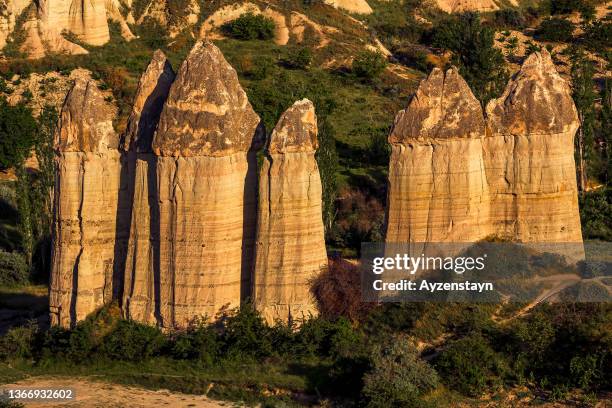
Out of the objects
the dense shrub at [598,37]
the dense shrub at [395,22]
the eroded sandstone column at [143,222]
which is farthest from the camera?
the dense shrub at [395,22]

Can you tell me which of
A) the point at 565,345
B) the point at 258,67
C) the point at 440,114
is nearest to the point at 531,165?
the point at 440,114

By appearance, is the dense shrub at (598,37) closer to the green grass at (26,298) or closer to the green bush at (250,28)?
the green bush at (250,28)

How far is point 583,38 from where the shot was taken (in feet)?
256

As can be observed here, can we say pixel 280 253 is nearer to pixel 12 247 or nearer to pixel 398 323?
pixel 398 323

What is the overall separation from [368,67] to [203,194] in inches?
1690

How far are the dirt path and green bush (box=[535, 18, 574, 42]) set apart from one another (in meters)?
56.3

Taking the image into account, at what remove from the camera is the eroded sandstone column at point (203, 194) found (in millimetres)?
29641

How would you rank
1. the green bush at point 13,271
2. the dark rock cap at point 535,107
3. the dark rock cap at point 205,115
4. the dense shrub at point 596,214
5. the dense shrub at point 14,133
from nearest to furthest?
the dark rock cap at point 205,115, the dark rock cap at point 535,107, the dense shrub at point 596,214, the green bush at point 13,271, the dense shrub at point 14,133

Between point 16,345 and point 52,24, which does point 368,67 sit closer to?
point 52,24

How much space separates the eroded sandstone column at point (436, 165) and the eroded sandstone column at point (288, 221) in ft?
7.60

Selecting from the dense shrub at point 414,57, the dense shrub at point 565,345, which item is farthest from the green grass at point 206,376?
the dense shrub at point 414,57

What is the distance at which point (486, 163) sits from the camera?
31.2 meters

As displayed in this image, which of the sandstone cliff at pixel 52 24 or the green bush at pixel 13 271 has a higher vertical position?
the sandstone cliff at pixel 52 24

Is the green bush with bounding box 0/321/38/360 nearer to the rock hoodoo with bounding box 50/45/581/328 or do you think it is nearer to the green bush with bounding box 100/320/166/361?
the rock hoodoo with bounding box 50/45/581/328
